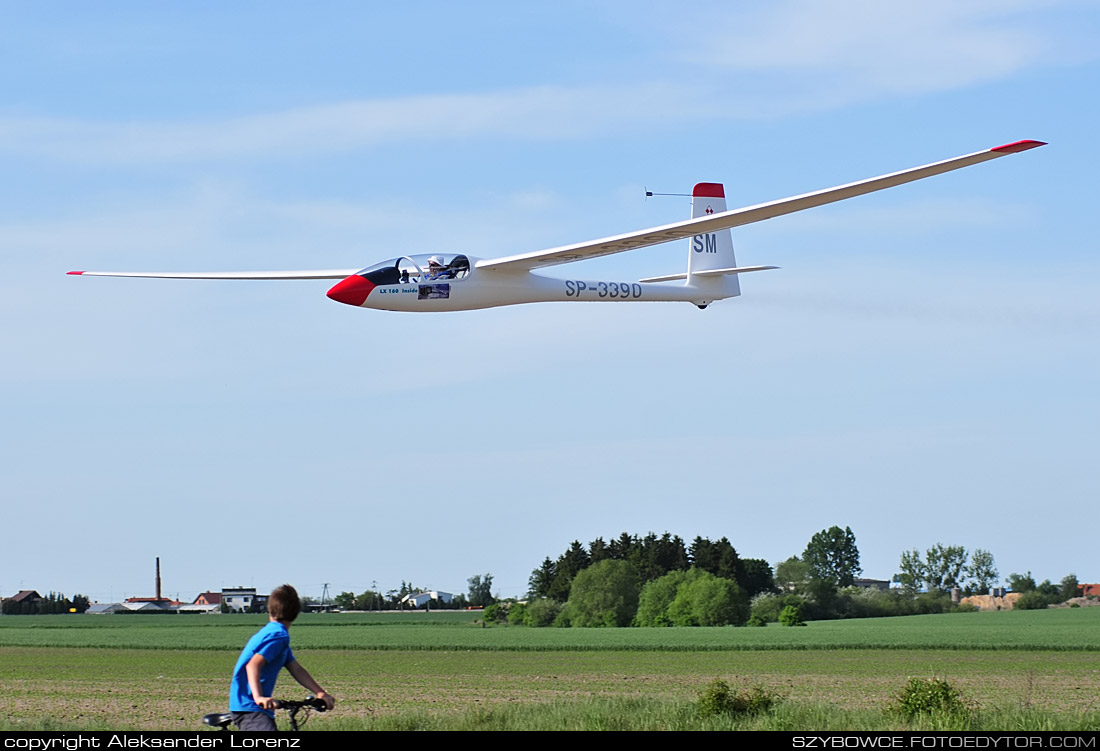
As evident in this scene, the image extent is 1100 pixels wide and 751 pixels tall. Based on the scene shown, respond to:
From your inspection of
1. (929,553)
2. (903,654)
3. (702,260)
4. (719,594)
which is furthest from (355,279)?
(929,553)

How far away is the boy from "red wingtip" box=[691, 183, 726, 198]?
21539 mm

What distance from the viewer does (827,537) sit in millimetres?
169125

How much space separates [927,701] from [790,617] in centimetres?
6357

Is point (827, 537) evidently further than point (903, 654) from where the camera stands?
Yes

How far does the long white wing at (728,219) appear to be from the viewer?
1659 centimetres

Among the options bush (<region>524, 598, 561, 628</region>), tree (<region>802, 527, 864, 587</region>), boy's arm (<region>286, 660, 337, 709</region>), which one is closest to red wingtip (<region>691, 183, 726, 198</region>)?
boy's arm (<region>286, 660, 337, 709</region>)

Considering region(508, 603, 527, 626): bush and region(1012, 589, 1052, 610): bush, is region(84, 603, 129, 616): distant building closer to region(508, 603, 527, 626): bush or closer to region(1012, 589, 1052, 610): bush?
region(508, 603, 527, 626): bush

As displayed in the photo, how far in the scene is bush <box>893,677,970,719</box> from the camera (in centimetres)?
1305

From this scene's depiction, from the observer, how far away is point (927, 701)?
13.3 m

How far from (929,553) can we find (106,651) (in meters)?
119
